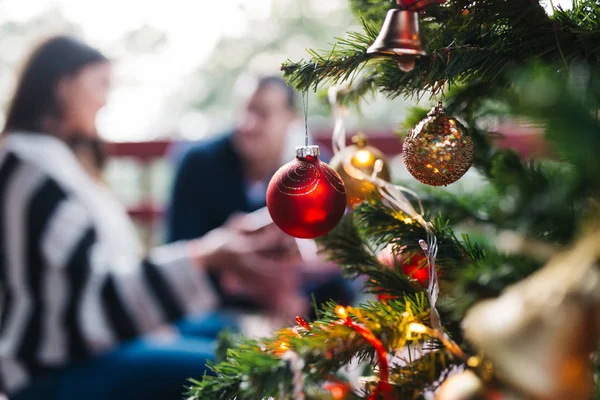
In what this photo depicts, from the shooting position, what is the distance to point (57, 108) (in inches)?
48.0

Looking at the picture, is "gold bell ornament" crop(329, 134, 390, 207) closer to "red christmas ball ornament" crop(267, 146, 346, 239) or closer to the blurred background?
"red christmas ball ornament" crop(267, 146, 346, 239)

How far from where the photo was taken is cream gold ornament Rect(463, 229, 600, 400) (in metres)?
0.23

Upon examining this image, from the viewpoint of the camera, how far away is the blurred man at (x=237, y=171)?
1.72m

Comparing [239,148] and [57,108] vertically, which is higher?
[57,108]

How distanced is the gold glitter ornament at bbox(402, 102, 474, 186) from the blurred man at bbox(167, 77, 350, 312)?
4.24ft

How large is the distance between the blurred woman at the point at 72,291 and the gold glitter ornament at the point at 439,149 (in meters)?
0.71

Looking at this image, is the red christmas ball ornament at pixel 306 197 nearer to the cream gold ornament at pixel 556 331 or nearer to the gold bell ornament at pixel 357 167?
the gold bell ornament at pixel 357 167

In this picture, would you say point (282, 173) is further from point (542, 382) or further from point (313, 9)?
point (313, 9)

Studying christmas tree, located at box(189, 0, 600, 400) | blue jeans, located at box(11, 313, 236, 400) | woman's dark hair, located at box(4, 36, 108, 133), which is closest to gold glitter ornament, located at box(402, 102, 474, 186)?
christmas tree, located at box(189, 0, 600, 400)

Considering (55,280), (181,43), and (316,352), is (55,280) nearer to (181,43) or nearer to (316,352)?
(316,352)

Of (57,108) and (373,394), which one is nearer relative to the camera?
(373,394)

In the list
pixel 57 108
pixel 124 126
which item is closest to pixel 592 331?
pixel 57 108

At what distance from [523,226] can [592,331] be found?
0.05m

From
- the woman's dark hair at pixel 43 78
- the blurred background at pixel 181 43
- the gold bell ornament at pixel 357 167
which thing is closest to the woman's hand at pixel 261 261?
the woman's dark hair at pixel 43 78
